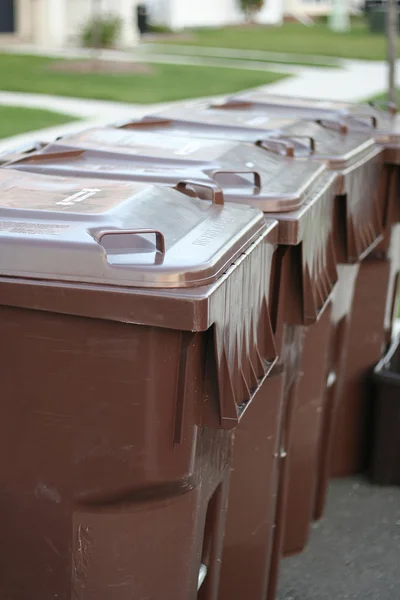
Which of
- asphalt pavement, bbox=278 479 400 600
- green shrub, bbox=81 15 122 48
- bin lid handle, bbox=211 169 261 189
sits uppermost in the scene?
bin lid handle, bbox=211 169 261 189

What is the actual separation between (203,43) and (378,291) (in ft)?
82.1

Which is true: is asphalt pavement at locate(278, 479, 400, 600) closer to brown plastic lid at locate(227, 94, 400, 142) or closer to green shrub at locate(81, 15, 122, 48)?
brown plastic lid at locate(227, 94, 400, 142)

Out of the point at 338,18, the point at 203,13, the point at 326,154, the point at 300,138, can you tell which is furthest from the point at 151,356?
the point at 338,18

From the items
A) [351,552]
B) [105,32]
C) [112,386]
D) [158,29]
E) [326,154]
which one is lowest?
[351,552]

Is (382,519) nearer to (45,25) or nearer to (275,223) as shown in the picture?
(275,223)

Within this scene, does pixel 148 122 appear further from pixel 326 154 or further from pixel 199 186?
pixel 199 186

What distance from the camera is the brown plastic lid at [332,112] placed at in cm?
469

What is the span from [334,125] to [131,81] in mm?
13907

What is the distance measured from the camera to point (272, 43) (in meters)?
29.3

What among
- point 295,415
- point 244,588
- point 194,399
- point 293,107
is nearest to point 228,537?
point 244,588

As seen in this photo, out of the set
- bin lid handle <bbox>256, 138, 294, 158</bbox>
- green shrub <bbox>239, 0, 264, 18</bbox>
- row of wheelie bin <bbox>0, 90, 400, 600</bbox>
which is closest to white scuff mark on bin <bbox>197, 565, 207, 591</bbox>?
row of wheelie bin <bbox>0, 90, 400, 600</bbox>

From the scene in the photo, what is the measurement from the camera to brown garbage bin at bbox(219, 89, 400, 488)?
4594 millimetres

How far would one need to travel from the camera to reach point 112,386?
236 cm

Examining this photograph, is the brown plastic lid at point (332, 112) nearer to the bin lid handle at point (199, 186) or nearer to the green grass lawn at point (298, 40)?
the bin lid handle at point (199, 186)
